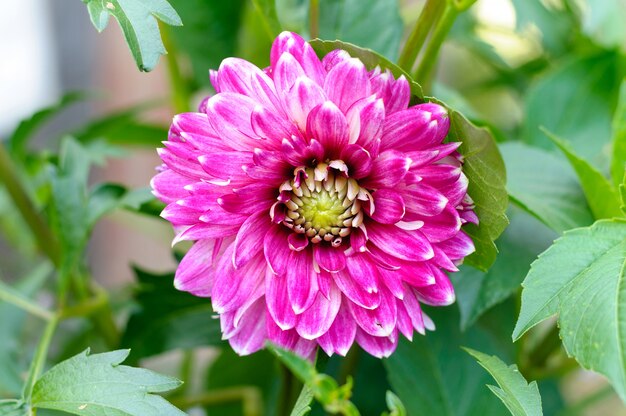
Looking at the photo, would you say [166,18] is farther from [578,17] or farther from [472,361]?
[578,17]

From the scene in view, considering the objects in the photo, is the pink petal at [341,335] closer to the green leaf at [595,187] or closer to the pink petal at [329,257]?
the pink petal at [329,257]

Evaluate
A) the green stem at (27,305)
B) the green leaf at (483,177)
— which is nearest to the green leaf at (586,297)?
the green leaf at (483,177)

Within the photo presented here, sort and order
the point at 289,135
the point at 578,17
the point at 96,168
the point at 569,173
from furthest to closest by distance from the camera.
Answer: the point at 96,168, the point at 578,17, the point at 569,173, the point at 289,135

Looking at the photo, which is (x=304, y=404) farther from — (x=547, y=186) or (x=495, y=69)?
(x=495, y=69)

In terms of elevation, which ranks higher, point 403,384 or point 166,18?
point 166,18

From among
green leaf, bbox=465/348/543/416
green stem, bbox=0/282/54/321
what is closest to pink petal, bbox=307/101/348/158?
green leaf, bbox=465/348/543/416

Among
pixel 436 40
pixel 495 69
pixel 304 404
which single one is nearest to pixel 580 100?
pixel 495 69

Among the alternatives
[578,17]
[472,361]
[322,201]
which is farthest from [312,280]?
[578,17]
